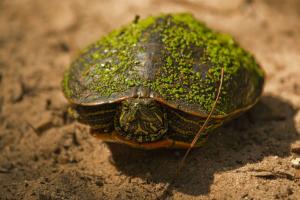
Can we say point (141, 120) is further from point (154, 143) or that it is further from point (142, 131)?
point (154, 143)

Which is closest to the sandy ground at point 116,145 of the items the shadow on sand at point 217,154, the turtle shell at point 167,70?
the shadow on sand at point 217,154

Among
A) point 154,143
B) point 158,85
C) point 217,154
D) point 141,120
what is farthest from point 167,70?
point 217,154

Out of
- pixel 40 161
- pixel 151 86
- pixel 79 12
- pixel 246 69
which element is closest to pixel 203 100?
pixel 151 86

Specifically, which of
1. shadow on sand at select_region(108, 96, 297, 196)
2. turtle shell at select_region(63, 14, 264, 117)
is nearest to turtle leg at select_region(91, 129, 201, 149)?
shadow on sand at select_region(108, 96, 297, 196)

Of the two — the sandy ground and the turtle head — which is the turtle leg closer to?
the turtle head

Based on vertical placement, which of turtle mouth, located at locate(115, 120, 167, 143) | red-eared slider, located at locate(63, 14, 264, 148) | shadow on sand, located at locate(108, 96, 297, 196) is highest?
red-eared slider, located at locate(63, 14, 264, 148)

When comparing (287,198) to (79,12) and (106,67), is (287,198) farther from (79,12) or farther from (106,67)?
(79,12)
